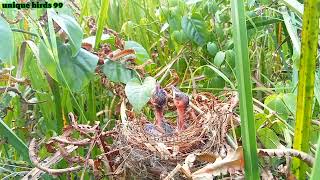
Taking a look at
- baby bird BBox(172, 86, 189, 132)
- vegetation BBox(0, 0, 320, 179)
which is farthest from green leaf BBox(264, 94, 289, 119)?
baby bird BBox(172, 86, 189, 132)

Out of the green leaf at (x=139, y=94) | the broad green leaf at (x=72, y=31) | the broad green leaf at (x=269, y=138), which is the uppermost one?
the broad green leaf at (x=72, y=31)

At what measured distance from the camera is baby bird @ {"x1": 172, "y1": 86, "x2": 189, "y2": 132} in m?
0.77

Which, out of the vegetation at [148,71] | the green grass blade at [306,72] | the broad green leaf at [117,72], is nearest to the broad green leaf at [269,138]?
the vegetation at [148,71]

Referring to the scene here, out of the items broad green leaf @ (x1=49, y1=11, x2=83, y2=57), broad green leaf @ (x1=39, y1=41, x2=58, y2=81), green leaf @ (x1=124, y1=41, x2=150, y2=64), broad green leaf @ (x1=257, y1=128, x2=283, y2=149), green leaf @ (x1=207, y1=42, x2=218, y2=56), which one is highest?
broad green leaf @ (x1=49, y1=11, x2=83, y2=57)

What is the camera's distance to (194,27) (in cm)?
105

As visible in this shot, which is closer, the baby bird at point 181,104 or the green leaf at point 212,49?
the baby bird at point 181,104

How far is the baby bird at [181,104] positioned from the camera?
2.54 ft

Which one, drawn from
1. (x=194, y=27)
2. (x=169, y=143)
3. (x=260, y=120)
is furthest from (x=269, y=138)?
(x=194, y=27)

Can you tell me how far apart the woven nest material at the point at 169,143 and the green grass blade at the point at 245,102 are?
15cm

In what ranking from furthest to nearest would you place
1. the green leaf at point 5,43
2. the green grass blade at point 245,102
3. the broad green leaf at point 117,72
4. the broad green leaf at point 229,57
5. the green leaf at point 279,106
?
1. the broad green leaf at point 229,57
2. the broad green leaf at point 117,72
3. the green leaf at point 279,106
4. the green leaf at point 5,43
5. the green grass blade at point 245,102

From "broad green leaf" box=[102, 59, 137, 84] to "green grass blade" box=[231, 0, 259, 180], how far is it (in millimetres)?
363

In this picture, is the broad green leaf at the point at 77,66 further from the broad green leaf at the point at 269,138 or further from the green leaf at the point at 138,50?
the broad green leaf at the point at 269,138

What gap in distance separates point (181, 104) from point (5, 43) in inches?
10.4

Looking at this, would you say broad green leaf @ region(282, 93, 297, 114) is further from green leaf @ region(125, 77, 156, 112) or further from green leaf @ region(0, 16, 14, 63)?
green leaf @ region(0, 16, 14, 63)
